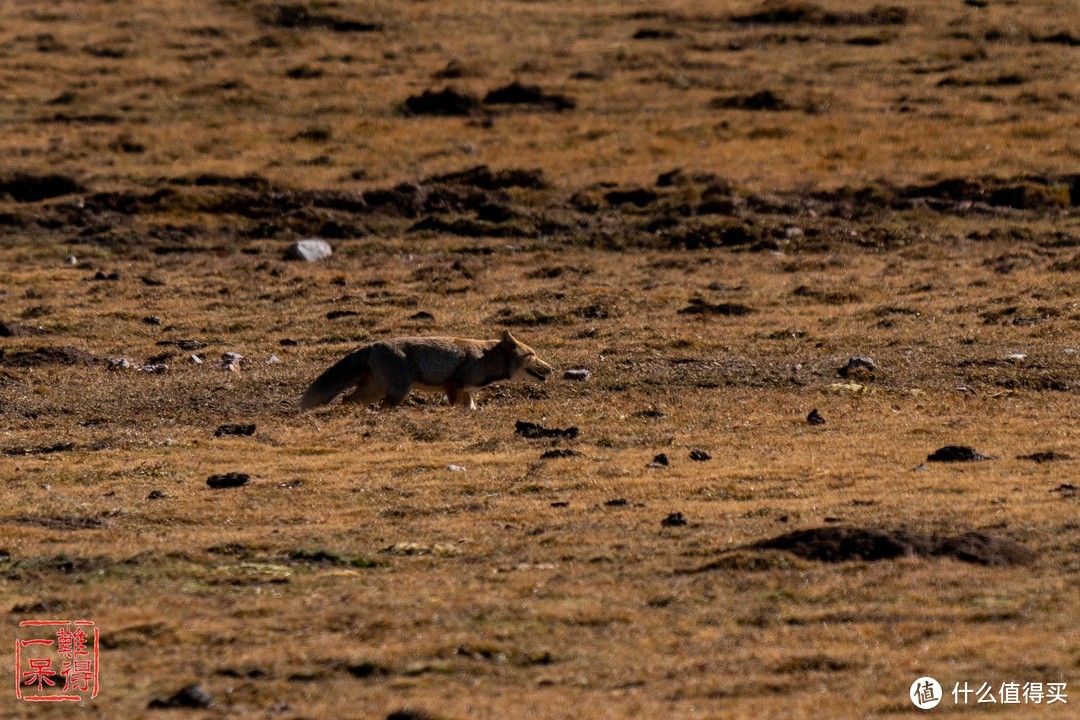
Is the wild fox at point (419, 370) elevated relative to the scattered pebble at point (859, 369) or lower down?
elevated

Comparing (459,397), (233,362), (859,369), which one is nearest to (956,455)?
(859,369)

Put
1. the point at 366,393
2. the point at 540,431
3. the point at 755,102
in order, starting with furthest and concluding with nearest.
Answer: the point at 755,102
the point at 366,393
the point at 540,431

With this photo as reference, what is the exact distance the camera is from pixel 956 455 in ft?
51.9

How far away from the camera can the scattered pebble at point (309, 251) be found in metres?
32.8

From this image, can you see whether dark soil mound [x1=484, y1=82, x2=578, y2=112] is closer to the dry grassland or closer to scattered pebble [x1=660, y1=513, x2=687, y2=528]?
the dry grassland

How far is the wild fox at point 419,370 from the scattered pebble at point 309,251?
Result: 45.4ft

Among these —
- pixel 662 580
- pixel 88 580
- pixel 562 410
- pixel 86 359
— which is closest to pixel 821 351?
pixel 562 410

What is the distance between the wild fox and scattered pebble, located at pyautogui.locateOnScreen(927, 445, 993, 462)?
5440mm

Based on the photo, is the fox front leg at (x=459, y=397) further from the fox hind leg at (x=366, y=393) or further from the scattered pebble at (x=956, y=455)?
the scattered pebble at (x=956, y=455)

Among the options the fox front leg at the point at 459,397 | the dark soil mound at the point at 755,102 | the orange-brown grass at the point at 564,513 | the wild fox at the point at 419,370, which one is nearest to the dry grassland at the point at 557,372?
the orange-brown grass at the point at 564,513

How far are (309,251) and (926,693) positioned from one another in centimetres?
2497

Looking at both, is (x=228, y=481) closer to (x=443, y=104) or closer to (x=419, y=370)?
(x=419, y=370)

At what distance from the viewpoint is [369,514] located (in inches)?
556
